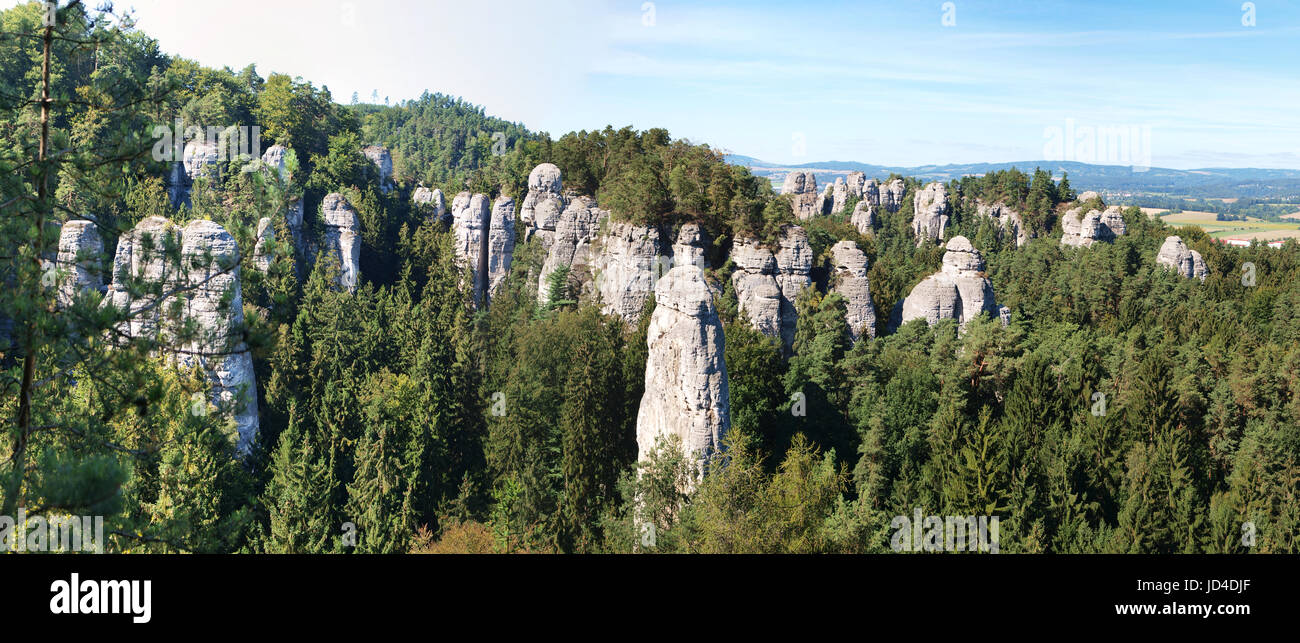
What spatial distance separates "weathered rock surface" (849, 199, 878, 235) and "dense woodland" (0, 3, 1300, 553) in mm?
55012

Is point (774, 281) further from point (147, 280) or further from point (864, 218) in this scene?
point (864, 218)

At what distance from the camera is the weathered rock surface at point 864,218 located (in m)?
103

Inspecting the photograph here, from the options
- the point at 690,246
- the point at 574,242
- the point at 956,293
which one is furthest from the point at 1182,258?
the point at 574,242

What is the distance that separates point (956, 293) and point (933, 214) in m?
60.1

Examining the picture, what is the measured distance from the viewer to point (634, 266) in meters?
39.6

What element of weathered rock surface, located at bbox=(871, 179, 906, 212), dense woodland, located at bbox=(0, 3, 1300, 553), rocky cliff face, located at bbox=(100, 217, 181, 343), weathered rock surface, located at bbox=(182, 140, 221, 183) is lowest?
dense woodland, located at bbox=(0, 3, 1300, 553)

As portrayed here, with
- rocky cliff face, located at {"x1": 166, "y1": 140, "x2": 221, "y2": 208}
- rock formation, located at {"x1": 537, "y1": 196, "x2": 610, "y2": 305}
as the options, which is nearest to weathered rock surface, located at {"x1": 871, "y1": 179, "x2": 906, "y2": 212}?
rock formation, located at {"x1": 537, "y1": 196, "x2": 610, "y2": 305}

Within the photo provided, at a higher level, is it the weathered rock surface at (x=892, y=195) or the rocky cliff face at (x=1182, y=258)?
the weathered rock surface at (x=892, y=195)

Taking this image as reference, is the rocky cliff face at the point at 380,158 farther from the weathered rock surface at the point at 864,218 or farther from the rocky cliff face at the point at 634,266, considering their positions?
the weathered rock surface at the point at 864,218

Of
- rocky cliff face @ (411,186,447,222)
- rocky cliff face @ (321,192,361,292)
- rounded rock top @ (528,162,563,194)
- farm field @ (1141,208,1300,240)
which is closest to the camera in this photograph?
rocky cliff face @ (321,192,361,292)

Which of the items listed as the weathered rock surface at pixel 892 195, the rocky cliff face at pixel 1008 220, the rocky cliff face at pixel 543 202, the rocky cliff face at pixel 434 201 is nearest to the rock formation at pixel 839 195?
the weathered rock surface at pixel 892 195

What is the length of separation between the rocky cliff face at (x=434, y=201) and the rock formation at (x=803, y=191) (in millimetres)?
70766

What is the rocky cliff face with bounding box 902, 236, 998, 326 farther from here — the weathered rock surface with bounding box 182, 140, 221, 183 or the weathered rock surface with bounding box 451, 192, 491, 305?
the weathered rock surface with bounding box 182, 140, 221, 183

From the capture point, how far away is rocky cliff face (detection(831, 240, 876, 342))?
39.1 metres
